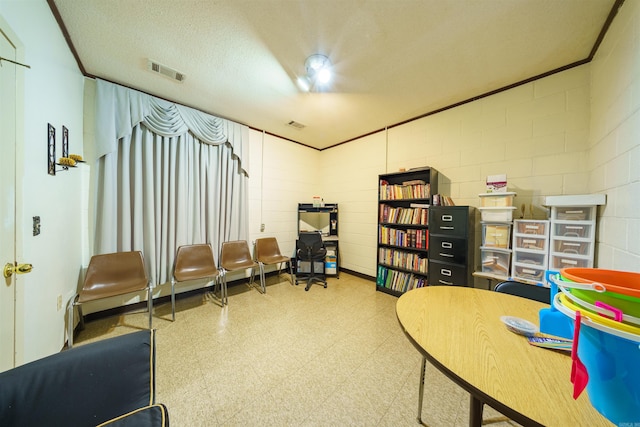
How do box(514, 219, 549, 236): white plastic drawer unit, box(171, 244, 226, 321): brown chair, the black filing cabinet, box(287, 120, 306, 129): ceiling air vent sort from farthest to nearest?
box(287, 120, 306, 129): ceiling air vent, box(171, 244, 226, 321): brown chair, the black filing cabinet, box(514, 219, 549, 236): white plastic drawer unit

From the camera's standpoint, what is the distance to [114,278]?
2.17 m

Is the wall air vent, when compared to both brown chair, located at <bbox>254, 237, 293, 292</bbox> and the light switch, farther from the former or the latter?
brown chair, located at <bbox>254, 237, 293, 292</bbox>

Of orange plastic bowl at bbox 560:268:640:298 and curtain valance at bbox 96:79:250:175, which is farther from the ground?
curtain valance at bbox 96:79:250:175

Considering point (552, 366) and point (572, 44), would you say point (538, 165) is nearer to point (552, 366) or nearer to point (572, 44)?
point (572, 44)

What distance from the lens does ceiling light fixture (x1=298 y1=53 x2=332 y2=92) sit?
6.30 feet

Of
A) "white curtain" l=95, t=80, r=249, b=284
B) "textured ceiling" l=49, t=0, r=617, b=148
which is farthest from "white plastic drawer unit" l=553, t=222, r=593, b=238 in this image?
"white curtain" l=95, t=80, r=249, b=284

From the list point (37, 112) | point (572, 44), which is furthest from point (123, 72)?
point (572, 44)

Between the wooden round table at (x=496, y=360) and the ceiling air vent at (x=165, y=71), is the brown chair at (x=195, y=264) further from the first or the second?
the wooden round table at (x=496, y=360)

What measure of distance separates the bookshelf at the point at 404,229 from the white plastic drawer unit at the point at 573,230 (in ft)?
3.69

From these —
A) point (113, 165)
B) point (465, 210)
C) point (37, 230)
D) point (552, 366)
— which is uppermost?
point (113, 165)

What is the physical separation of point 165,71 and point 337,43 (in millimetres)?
1762

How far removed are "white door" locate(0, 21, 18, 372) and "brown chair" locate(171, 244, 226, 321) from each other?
53.4 inches

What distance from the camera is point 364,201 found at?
147 inches

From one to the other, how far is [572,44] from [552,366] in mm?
2589
